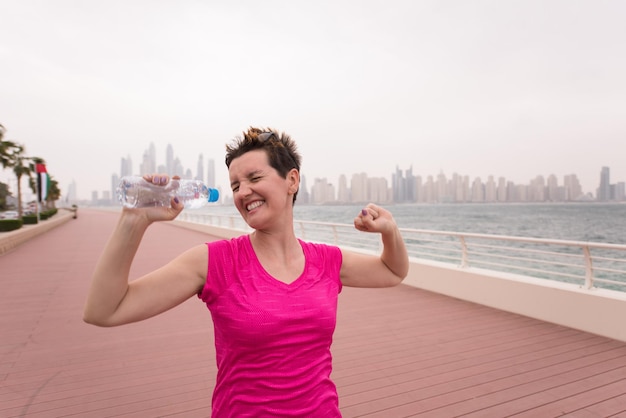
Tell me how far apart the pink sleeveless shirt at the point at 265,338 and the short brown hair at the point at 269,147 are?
0.89 feet

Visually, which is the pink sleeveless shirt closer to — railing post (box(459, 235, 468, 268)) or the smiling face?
the smiling face

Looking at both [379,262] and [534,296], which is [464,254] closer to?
[534,296]

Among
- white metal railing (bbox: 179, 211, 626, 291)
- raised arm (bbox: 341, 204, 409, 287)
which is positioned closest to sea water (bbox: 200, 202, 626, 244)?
white metal railing (bbox: 179, 211, 626, 291)

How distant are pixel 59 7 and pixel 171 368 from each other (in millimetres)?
14098

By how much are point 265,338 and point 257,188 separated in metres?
0.40

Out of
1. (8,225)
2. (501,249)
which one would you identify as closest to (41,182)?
(8,225)

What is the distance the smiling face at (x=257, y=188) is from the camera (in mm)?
1079

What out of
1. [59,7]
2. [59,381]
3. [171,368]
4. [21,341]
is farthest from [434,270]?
[59,7]

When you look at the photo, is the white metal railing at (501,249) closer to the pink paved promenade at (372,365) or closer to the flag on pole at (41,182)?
the pink paved promenade at (372,365)

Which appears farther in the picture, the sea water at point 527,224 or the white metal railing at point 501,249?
the sea water at point 527,224

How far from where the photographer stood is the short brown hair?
1.11 m

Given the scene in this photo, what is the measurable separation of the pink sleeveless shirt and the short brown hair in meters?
0.27

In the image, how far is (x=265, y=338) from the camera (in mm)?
1010

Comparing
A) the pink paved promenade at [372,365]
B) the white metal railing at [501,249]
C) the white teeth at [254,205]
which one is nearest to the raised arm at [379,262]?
the white teeth at [254,205]
